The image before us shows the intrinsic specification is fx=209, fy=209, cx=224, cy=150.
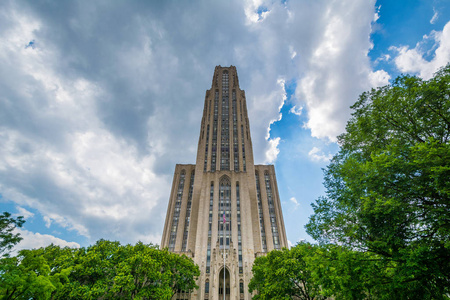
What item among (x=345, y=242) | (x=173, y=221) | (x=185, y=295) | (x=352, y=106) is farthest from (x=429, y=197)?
(x=173, y=221)

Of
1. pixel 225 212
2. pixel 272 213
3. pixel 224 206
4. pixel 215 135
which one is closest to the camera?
pixel 225 212

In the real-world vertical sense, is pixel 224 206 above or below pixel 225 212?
above

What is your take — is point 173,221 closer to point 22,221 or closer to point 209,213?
point 209,213

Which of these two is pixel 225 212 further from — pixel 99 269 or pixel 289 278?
pixel 99 269

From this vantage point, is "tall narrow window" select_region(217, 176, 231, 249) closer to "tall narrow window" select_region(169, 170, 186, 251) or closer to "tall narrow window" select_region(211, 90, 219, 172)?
"tall narrow window" select_region(211, 90, 219, 172)

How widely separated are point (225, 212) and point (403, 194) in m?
54.5

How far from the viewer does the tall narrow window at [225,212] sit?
2263 inches

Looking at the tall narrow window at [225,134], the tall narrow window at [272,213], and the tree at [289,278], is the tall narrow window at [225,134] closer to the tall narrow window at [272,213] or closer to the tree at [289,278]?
the tall narrow window at [272,213]

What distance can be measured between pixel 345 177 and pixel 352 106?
7.86 m

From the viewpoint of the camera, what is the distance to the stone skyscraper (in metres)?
50.1

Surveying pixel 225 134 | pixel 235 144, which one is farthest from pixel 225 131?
pixel 235 144

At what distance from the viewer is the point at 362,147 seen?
17609 mm

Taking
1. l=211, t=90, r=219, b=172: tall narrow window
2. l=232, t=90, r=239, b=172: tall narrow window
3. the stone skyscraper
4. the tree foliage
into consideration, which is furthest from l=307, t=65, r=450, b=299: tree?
l=211, t=90, r=219, b=172: tall narrow window

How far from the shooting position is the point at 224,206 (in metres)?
64.6
